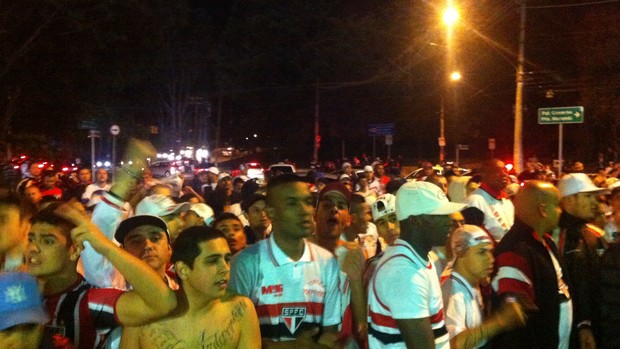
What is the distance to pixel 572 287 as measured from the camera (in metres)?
5.22

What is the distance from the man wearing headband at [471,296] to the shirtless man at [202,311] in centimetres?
138

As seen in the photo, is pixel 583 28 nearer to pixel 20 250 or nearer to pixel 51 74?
pixel 51 74

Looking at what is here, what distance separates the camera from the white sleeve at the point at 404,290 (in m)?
3.37

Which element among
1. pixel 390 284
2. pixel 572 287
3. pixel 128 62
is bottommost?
pixel 572 287

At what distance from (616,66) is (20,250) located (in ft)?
116

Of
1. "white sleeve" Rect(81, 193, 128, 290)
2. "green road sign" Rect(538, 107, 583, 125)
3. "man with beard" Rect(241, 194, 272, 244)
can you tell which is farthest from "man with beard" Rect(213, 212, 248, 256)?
"green road sign" Rect(538, 107, 583, 125)

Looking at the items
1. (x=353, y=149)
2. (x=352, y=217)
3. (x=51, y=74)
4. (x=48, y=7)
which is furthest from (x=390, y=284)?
(x=353, y=149)

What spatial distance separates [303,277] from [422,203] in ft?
2.58

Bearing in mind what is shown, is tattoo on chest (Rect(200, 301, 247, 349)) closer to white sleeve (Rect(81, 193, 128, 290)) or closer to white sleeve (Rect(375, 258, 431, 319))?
white sleeve (Rect(375, 258, 431, 319))

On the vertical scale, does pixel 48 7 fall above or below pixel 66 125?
above

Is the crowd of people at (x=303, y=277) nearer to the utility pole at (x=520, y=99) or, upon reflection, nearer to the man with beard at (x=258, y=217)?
the man with beard at (x=258, y=217)

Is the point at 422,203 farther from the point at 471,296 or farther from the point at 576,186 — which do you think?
the point at 576,186

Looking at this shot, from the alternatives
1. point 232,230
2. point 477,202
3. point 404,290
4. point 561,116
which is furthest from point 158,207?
point 561,116

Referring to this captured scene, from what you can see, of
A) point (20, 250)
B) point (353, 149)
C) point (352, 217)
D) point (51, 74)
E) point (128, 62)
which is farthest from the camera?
point (353, 149)
